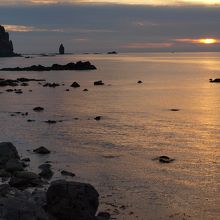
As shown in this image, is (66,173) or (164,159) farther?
(164,159)

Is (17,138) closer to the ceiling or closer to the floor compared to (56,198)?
closer to the floor

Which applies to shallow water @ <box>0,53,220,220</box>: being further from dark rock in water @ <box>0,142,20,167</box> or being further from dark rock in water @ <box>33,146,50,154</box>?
dark rock in water @ <box>0,142,20,167</box>

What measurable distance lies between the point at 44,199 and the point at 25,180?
14.3 feet

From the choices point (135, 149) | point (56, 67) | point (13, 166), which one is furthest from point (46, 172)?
point (56, 67)

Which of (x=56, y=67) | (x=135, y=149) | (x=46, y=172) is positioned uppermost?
(x=46, y=172)

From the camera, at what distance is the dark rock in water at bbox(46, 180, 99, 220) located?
17312mm

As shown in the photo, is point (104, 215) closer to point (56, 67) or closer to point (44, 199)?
point (44, 199)

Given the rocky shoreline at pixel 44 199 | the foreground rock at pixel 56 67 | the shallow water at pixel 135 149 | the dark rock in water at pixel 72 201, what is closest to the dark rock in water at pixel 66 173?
the shallow water at pixel 135 149

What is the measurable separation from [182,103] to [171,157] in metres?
34.9

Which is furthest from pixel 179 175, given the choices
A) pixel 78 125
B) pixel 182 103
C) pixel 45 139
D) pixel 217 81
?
pixel 217 81

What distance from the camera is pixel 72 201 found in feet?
57.0

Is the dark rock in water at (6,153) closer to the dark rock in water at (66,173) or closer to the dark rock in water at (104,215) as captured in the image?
the dark rock in water at (66,173)

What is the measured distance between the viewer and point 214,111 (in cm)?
5347

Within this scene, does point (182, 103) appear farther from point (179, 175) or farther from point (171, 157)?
point (179, 175)
